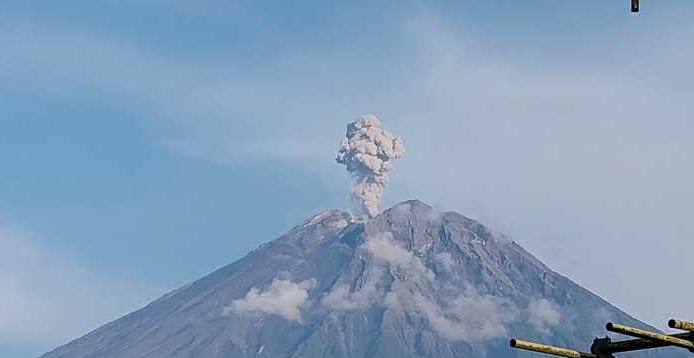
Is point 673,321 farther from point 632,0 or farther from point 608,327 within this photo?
point 632,0

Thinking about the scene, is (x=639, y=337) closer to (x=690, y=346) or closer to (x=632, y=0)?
(x=690, y=346)

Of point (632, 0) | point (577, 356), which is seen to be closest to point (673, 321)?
point (577, 356)

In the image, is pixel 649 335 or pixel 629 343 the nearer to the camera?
pixel 649 335

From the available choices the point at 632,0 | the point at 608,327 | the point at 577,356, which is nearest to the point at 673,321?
the point at 608,327

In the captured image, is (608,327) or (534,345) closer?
(608,327)

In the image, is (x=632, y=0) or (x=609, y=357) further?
(x=609, y=357)

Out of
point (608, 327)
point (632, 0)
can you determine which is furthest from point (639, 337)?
point (632, 0)

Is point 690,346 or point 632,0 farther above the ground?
point 632,0

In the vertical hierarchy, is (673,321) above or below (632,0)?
below
